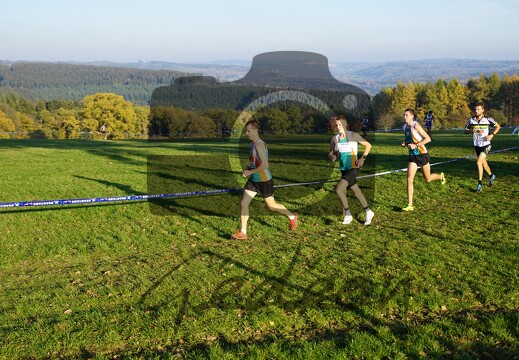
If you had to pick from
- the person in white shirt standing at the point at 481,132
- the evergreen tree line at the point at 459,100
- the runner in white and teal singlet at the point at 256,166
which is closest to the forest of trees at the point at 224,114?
the evergreen tree line at the point at 459,100

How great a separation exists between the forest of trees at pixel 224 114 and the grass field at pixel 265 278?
4912 centimetres

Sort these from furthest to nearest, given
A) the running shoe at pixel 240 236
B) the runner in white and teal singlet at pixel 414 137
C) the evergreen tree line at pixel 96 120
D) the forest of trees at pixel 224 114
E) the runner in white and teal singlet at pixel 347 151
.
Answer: the evergreen tree line at pixel 96 120, the forest of trees at pixel 224 114, the runner in white and teal singlet at pixel 414 137, the runner in white and teal singlet at pixel 347 151, the running shoe at pixel 240 236

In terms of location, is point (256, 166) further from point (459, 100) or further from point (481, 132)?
point (459, 100)

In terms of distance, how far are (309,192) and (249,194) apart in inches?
218

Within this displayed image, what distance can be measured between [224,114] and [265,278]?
235ft

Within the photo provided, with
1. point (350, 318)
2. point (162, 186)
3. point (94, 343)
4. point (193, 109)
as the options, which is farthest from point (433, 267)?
point (193, 109)

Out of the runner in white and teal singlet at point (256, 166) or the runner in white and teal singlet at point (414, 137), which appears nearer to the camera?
the runner in white and teal singlet at point (256, 166)

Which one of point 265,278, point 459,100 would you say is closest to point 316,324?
point 265,278

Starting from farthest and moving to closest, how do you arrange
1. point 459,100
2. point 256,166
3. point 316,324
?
point 459,100 → point 256,166 → point 316,324

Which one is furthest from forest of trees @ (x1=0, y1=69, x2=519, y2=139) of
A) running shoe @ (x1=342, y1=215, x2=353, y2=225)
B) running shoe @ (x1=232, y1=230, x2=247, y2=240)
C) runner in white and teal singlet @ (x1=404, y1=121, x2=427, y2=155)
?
running shoe @ (x1=232, y1=230, x2=247, y2=240)

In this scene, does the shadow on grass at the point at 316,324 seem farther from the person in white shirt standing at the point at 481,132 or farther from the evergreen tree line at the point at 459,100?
the evergreen tree line at the point at 459,100

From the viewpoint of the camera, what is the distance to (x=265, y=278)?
6984mm

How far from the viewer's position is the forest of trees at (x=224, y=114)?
66.9m

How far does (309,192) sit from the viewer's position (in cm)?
1439
